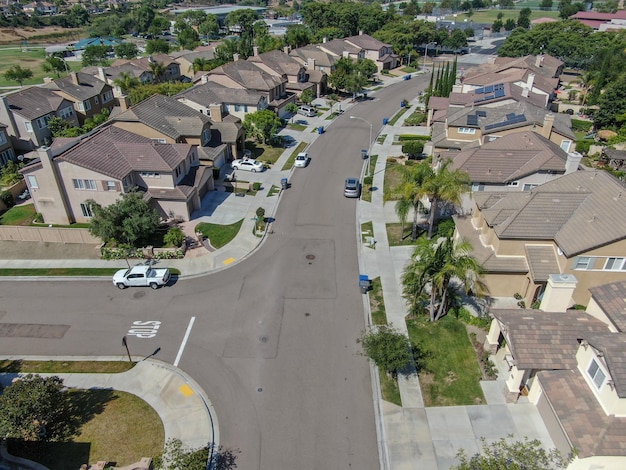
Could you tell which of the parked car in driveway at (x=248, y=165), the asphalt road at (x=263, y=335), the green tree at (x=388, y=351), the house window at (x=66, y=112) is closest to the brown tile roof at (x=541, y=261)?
the green tree at (x=388, y=351)

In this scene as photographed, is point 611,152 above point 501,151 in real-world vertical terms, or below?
below

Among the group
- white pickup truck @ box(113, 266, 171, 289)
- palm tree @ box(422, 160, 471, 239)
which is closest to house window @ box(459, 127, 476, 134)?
palm tree @ box(422, 160, 471, 239)

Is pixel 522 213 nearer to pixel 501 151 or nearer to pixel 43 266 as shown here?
pixel 501 151

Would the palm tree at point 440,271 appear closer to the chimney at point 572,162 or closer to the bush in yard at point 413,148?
the chimney at point 572,162

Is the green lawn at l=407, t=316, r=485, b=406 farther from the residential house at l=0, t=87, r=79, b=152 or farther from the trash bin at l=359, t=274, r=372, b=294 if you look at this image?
the residential house at l=0, t=87, r=79, b=152

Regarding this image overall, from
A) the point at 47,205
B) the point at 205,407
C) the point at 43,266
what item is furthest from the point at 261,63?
the point at 205,407

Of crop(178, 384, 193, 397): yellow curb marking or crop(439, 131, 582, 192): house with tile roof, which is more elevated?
crop(439, 131, 582, 192): house with tile roof
